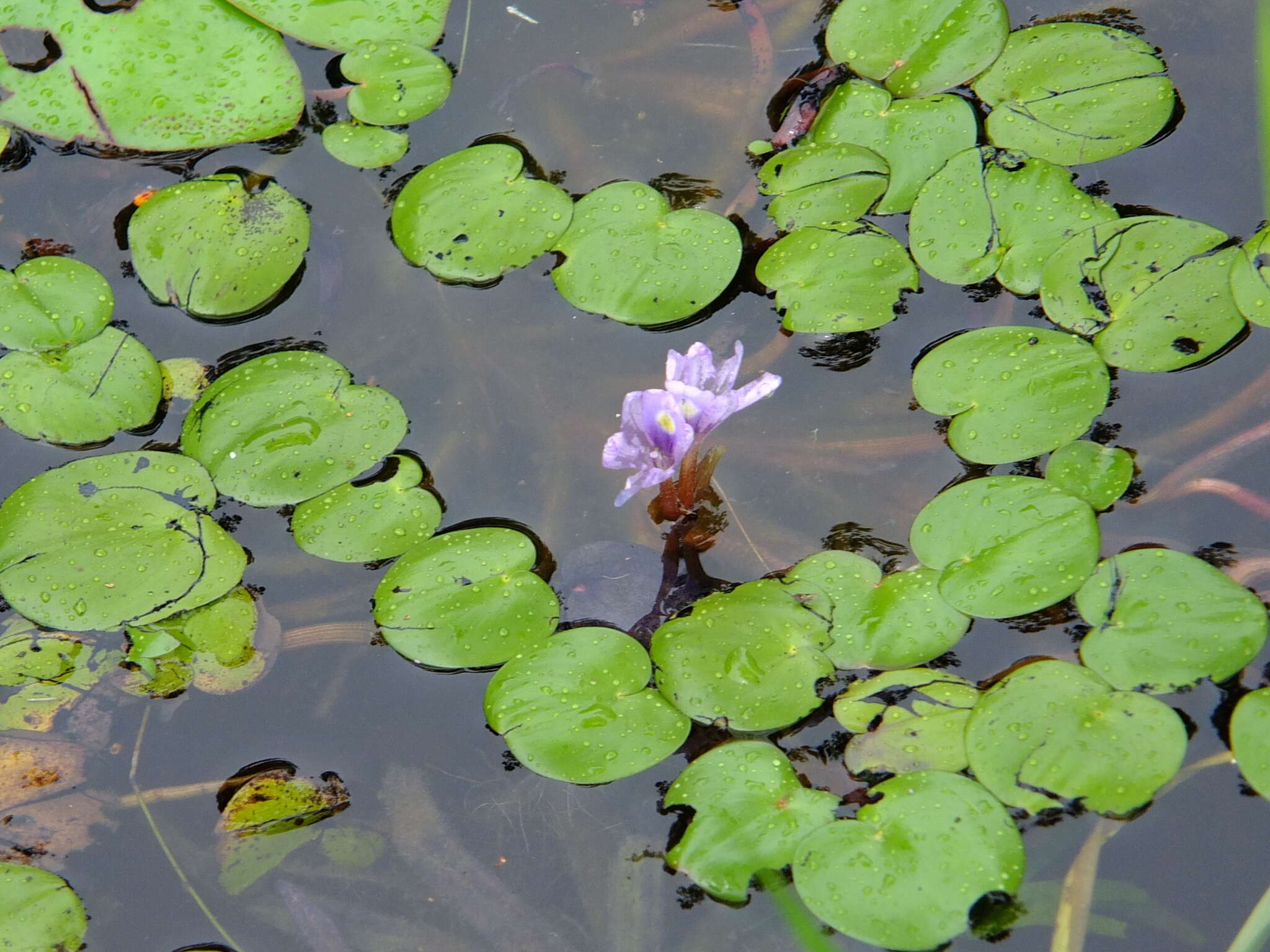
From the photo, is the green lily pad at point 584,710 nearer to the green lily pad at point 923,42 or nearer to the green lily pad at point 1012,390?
the green lily pad at point 1012,390

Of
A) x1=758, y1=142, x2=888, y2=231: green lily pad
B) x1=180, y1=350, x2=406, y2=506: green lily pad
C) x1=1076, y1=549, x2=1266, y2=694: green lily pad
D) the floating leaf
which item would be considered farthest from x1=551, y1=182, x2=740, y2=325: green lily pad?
x1=1076, y1=549, x2=1266, y2=694: green lily pad

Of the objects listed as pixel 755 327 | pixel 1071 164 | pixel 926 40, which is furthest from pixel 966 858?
pixel 926 40

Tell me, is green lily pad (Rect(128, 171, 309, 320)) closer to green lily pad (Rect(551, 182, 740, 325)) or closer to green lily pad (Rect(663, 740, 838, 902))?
green lily pad (Rect(551, 182, 740, 325))

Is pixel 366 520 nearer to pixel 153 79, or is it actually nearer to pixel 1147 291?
pixel 153 79

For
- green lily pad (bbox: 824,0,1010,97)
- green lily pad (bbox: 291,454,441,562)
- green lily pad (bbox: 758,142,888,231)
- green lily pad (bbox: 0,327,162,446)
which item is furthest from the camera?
green lily pad (bbox: 824,0,1010,97)

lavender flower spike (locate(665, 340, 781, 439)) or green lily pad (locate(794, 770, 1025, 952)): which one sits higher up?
lavender flower spike (locate(665, 340, 781, 439))

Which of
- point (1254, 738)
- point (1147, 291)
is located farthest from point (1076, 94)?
point (1254, 738)

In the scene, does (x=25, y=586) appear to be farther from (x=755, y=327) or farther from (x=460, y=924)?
(x=755, y=327)
